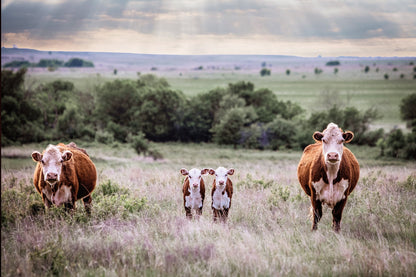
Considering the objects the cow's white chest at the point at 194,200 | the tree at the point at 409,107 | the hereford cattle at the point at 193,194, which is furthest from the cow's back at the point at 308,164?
the tree at the point at 409,107

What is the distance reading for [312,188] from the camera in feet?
24.2

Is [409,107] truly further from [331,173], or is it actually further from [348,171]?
[331,173]

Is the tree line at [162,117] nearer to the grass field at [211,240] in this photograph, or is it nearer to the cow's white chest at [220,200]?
the grass field at [211,240]

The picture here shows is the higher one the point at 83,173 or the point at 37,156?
the point at 37,156

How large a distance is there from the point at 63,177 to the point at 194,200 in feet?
9.19

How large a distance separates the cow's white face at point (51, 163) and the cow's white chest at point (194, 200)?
2.73 meters

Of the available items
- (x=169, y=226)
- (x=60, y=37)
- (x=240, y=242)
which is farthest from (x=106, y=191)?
(x=60, y=37)

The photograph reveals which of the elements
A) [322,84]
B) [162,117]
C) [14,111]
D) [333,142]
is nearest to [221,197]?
[333,142]

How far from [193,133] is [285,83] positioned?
103m

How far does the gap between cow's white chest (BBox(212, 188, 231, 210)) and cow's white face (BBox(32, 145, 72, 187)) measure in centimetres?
322

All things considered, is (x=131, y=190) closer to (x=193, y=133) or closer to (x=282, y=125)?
(x=282, y=125)

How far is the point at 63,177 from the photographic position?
24.7 ft

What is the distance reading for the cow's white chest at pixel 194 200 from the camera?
26.4 feet

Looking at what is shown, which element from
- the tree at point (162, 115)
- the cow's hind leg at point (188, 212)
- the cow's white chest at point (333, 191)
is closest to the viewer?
the cow's white chest at point (333, 191)
